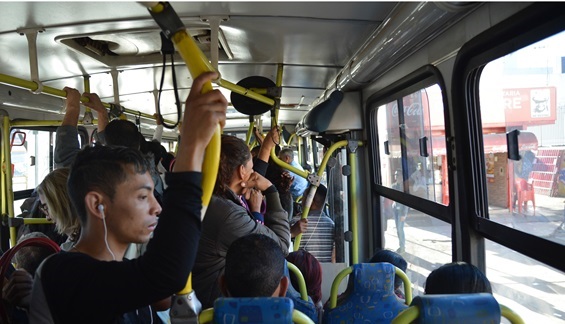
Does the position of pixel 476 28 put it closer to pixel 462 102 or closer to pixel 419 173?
pixel 462 102

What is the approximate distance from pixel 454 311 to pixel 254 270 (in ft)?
2.33

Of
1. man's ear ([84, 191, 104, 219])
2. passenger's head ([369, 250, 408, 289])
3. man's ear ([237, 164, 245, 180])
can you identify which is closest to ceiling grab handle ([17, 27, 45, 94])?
man's ear ([237, 164, 245, 180])

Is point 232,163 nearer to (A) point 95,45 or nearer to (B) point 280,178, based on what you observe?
(A) point 95,45

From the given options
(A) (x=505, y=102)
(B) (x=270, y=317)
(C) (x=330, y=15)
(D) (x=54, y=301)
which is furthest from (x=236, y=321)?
(C) (x=330, y=15)

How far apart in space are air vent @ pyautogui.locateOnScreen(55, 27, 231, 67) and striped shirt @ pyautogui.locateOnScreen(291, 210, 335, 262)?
2095 mm

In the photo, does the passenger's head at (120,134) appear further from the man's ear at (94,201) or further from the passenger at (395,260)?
the passenger at (395,260)

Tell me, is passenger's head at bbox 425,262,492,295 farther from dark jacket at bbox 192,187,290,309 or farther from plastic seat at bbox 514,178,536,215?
dark jacket at bbox 192,187,290,309

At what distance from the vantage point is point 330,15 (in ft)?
7.96

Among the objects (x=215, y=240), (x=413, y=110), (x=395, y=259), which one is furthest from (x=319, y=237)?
(x=215, y=240)

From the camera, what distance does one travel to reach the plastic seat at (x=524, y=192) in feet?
6.29

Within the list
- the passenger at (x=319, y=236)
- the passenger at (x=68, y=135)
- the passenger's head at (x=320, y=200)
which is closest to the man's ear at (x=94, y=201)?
the passenger at (x=68, y=135)

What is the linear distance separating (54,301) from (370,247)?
3.60 m

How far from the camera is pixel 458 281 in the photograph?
1667 mm

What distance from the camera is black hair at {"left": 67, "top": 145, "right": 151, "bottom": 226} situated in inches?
46.5
